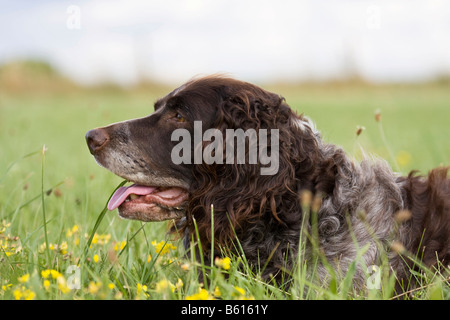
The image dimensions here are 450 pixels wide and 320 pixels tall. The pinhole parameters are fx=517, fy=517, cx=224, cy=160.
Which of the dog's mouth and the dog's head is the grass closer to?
the dog's mouth

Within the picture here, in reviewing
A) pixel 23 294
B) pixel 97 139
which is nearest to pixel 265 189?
pixel 97 139

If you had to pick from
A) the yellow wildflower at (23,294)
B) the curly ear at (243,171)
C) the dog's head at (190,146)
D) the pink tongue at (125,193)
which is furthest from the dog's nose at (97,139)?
the yellow wildflower at (23,294)

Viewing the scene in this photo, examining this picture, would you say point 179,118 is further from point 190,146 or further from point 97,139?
point 97,139

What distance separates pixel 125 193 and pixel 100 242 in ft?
1.24

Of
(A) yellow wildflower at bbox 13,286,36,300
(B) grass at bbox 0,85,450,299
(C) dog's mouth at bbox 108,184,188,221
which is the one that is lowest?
(B) grass at bbox 0,85,450,299

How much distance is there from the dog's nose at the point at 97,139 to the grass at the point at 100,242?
1.06 feet

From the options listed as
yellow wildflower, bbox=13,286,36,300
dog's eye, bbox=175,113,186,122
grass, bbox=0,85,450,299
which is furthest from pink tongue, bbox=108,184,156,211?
yellow wildflower, bbox=13,286,36,300

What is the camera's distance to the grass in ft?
8.18

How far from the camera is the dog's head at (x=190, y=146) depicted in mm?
3111

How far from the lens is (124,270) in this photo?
2908 millimetres

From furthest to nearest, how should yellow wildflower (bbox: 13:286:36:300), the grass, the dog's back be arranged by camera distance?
the dog's back, the grass, yellow wildflower (bbox: 13:286:36:300)

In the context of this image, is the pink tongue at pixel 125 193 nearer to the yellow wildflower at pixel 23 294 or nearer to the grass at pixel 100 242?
the grass at pixel 100 242
